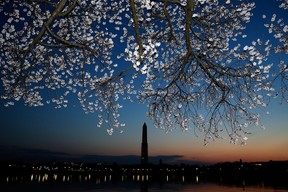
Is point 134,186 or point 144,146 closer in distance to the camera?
point 134,186

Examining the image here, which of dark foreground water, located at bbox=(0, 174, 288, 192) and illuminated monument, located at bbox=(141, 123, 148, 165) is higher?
illuminated monument, located at bbox=(141, 123, 148, 165)

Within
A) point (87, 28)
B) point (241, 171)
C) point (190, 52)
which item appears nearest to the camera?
point (190, 52)

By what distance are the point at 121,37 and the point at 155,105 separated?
3891 mm

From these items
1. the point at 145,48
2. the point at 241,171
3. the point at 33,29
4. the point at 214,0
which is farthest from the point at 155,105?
the point at 241,171

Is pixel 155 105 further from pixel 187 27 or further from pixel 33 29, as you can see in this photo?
pixel 33 29

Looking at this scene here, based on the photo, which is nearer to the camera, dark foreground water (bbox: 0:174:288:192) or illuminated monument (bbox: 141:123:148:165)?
dark foreground water (bbox: 0:174:288:192)

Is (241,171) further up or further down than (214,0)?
further down

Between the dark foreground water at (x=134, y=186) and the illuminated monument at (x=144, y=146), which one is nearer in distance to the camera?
the dark foreground water at (x=134, y=186)

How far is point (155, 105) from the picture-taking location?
10.7m

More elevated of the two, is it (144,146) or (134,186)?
(144,146)

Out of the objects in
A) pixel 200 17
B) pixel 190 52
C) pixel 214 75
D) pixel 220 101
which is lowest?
pixel 220 101

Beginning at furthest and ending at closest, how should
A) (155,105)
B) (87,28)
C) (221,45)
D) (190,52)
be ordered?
(87,28) → (221,45) → (155,105) → (190,52)

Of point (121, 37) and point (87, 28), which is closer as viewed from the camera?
point (121, 37)

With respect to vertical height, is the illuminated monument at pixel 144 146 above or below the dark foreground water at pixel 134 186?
above
